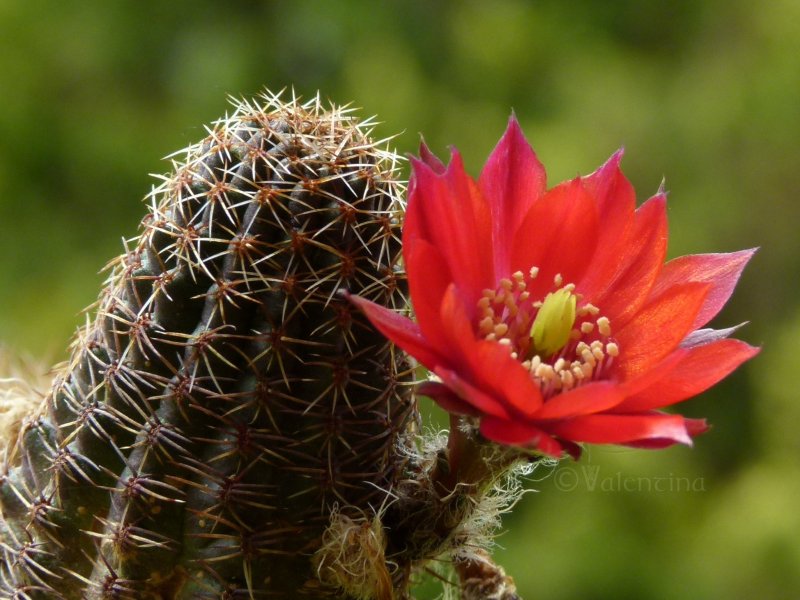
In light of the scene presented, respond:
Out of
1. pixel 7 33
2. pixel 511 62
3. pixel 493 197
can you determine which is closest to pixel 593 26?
pixel 511 62

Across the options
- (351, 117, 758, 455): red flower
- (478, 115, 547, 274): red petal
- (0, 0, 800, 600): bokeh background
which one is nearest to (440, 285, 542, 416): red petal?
(351, 117, 758, 455): red flower

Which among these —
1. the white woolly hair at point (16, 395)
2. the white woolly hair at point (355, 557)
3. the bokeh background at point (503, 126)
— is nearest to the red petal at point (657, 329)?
the white woolly hair at point (355, 557)

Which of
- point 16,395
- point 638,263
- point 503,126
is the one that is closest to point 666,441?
point 638,263

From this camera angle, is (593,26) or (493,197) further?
(593,26)

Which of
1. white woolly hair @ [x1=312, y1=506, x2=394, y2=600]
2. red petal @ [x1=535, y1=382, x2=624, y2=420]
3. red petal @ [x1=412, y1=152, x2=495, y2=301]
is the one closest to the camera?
red petal @ [x1=535, y1=382, x2=624, y2=420]

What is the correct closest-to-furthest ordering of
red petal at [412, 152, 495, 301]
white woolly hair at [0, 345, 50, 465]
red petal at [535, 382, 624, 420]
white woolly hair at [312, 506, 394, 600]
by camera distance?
red petal at [535, 382, 624, 420], red petal at [412, 152, 495, 301], white woolly hair at [312, 506, 394, 600], white woolly hair at [0, 345, 50, 465]

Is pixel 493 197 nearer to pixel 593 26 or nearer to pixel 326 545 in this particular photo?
pixel 326 545

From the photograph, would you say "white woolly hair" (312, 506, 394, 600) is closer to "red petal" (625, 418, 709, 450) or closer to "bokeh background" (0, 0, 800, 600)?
"red petal" (625, 418, 709, 450)
